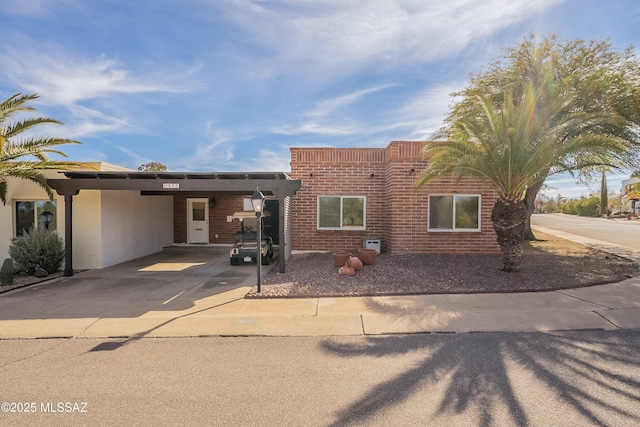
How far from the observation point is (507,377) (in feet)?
12.0

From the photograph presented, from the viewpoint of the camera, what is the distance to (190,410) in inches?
124

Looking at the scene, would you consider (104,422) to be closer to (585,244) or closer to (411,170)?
(411,170)

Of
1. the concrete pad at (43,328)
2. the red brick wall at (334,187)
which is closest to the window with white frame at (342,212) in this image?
the red brick wall at (334,187)

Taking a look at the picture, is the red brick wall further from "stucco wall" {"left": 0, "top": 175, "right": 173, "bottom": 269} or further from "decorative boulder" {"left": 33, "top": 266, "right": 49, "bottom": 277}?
"decorative boulder" {"left": 33, "top": 266, "right": 49, "bottom": 277}

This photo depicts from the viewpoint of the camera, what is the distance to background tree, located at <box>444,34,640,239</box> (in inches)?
424

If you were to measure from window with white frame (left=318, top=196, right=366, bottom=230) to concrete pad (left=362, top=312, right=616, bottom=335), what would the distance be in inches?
253

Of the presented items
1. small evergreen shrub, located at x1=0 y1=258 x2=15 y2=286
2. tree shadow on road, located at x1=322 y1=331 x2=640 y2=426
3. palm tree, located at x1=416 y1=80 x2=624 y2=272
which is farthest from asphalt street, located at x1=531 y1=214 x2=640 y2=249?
small evergreen shrub, located at x1=0 y1=258 x2=15 y2=286

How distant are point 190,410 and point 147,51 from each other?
9496mm

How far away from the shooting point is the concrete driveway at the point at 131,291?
6.34m

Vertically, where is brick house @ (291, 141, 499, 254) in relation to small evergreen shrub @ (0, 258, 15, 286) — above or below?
above

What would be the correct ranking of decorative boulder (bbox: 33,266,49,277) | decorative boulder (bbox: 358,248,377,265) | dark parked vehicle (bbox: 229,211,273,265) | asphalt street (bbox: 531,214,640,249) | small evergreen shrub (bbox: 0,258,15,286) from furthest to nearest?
1. asphalt street (bbox: 531,214,640,249)
2. dark parked vehicle (bbox: 229,211,273,265)
3. decorative boulder (bbox: 358,248,377,265)
4. decorative boulder (bbox: 33,266,49,277)
5. small evergreen shrub (bbox: 0,258,15,286)

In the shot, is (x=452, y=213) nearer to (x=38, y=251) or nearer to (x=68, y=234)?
(x=68, y=234)

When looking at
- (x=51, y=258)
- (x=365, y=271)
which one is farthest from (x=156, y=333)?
(x=51, y=258)

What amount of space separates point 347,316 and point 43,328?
16.5 feet
